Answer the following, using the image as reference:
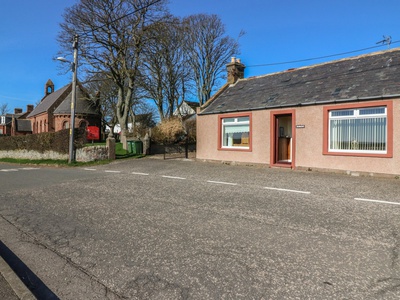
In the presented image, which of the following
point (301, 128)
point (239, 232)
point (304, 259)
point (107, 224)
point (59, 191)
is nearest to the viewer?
point (304, 259)

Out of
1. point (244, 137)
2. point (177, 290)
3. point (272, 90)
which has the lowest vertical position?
point (177, 290)

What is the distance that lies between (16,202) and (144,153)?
1486cm

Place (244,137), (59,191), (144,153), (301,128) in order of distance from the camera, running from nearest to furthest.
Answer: (59,191) < (301,128) < (244,137) < (144,153)

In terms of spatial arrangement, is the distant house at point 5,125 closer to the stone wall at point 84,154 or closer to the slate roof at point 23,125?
the slate roof at point 23,125

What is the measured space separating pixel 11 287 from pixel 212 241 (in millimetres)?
2649

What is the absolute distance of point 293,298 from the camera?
3.04 meters

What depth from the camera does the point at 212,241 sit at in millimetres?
4656

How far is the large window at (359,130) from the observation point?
11.4 meters

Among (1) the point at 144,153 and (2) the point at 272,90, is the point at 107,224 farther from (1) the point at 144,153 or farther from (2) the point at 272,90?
(1) the point at 144,153

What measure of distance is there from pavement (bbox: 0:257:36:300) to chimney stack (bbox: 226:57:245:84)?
18.5 metres

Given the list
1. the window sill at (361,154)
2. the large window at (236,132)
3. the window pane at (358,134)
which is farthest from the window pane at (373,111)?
the large window at (236,132)

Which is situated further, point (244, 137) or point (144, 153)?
point (144, 153)

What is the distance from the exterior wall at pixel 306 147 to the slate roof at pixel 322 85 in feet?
1.50

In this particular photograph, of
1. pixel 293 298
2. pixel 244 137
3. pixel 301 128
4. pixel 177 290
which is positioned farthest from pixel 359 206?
pixel 244 137
